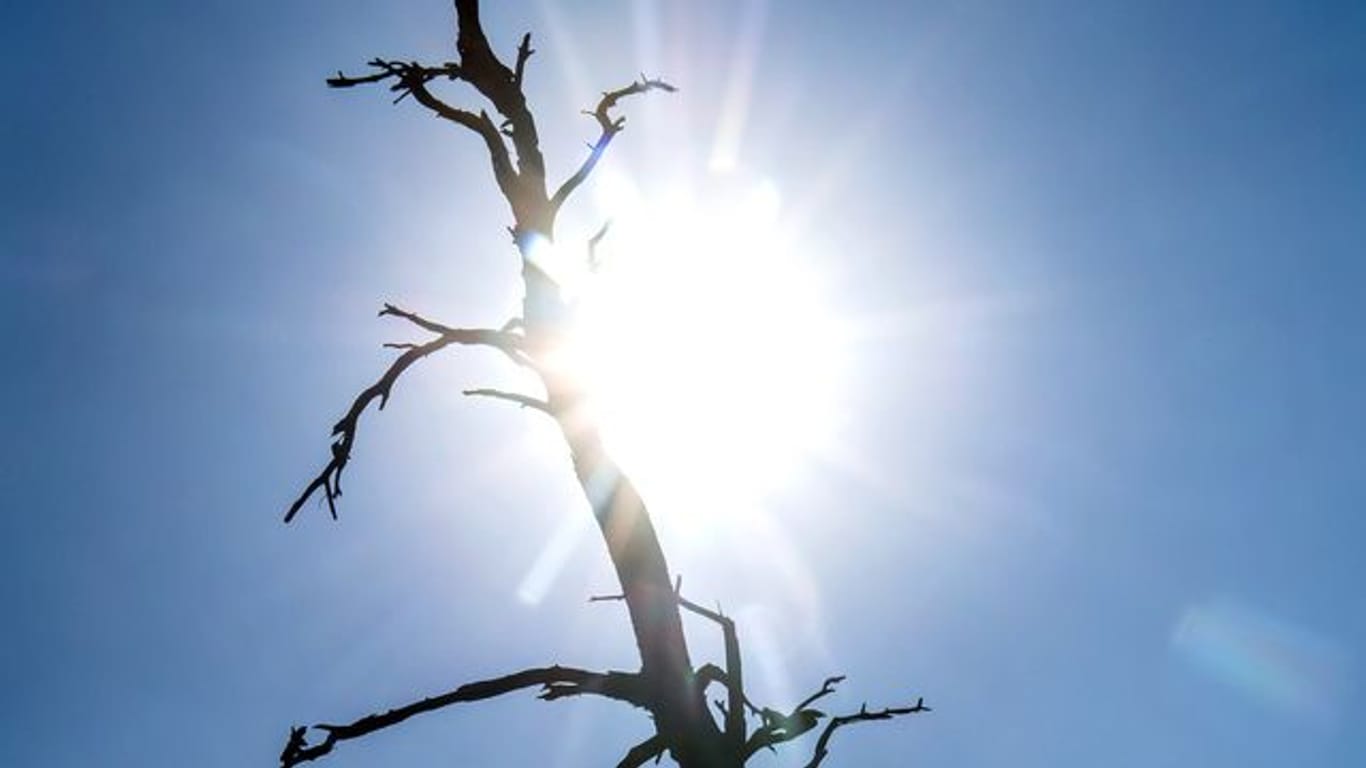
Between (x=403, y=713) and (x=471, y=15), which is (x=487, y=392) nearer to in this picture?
(x=403, y=713)

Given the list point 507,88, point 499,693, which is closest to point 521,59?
point 507,88

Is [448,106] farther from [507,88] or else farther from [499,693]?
[499,693]

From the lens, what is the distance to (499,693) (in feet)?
15.1

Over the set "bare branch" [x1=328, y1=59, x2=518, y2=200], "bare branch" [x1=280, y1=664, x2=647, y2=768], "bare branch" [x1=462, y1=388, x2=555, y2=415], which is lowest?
"bare branch" [x1=280, y1=664, x2=647, y2=768]

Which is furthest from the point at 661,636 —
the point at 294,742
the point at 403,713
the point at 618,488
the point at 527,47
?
the point at 527,47

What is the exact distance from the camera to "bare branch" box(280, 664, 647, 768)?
449cm

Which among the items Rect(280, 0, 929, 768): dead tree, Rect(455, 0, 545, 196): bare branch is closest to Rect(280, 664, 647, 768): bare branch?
Rect(280, 0, 929, 768): dead tree

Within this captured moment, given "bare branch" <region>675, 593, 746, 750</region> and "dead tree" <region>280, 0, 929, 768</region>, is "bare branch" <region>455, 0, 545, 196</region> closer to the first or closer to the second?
"dead tree" <region>280, 0, 929, 768</region>

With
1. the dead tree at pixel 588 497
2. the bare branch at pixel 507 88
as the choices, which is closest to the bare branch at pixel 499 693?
the dead tree at pixel 588 497

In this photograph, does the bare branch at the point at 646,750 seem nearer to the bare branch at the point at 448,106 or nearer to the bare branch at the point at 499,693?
the bare branch at the point at 499,693

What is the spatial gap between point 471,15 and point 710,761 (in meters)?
4.05

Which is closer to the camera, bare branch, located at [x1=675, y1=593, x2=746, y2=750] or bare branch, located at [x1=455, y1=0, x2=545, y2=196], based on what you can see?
bare branch, located at [x1=675, y1=593, x2=746, y2=750]

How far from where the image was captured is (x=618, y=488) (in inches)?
199

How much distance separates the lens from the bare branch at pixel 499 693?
4.49m
